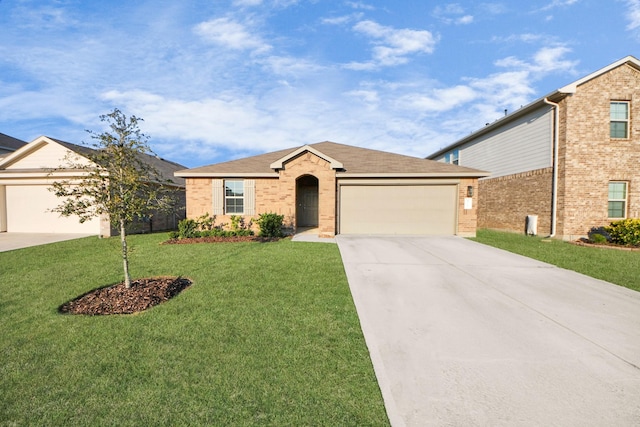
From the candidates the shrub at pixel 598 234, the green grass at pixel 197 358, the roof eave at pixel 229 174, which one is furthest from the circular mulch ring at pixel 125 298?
the shrub at pixel 598 234

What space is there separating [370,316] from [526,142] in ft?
48.2

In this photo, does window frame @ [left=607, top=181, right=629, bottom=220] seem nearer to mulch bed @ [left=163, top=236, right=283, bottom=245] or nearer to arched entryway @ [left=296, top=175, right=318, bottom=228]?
arched entryway @ [left=296, top=175, right=318, bottom=228]

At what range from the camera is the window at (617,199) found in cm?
1213

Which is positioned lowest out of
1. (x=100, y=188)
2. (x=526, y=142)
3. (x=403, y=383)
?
(x=403, y=383)

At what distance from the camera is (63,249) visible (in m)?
9.89

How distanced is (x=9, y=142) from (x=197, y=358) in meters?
31.0

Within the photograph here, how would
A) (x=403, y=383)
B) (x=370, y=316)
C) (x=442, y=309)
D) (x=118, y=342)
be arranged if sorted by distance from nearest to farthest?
(x=403, y=383) → (x=118, y=342) → (x=370, y=316) → (x=442, y=309)

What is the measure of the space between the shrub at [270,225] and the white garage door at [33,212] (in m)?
10.0

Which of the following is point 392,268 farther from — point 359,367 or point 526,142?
point 526,142

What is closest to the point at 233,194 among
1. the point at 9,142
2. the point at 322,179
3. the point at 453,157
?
the point at 322,179

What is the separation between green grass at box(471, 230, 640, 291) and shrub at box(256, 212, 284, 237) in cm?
847

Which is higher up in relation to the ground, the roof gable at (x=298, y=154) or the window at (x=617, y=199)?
the roof gable at (x=298, y=154)

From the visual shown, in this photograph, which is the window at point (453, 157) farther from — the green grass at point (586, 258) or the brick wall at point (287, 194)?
the brick wall at point (287, 194)

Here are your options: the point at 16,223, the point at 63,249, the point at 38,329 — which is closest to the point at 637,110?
the point at 38,329
